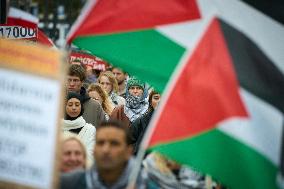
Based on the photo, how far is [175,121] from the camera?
8.54 meters

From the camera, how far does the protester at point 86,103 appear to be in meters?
14.2

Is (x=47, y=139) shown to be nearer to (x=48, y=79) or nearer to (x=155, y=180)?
(x=48, y=79)

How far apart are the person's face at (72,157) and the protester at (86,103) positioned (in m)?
4.55

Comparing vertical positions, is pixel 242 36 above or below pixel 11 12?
above

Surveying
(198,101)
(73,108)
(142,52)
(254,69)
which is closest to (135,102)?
(73,108)

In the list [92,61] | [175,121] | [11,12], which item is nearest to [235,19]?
[175,121]

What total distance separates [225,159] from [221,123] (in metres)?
0.25

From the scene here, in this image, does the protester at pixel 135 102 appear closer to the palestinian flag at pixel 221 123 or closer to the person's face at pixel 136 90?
the person's face at pixel 136 90

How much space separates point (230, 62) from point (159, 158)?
43.8 inches

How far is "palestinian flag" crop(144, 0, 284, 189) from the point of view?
853 centimetres

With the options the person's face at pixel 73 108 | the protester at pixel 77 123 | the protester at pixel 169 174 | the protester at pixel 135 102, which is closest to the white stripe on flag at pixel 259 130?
the protester at pixel 169 174

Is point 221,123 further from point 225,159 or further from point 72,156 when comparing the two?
point 72,156

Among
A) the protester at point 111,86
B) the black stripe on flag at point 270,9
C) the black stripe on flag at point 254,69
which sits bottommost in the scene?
the protester at point 111,86

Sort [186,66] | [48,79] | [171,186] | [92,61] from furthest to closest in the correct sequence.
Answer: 1. [92,61]
2. [171,186]
3. [186,66]
4. [48,79]
